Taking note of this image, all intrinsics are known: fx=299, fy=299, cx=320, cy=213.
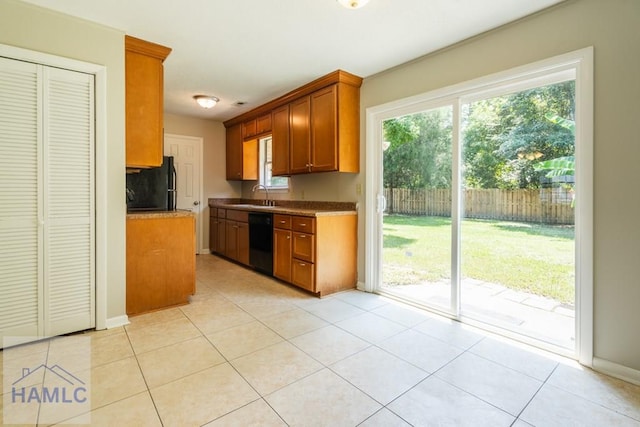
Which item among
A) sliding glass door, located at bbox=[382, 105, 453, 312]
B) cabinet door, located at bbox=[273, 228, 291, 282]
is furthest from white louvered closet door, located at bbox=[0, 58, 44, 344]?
sliding glass door, located at bbox=[382, 105, 453, 312]

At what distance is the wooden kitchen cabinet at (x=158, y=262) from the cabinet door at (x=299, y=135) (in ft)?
5.06

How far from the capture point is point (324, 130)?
11.6ft

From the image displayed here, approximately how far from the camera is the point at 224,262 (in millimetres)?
4930

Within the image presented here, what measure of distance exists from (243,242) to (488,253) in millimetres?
3269

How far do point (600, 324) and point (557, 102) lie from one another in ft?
5.11

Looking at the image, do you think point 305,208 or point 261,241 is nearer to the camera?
point 261,241

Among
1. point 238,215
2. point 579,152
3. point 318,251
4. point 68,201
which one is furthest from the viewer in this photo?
point 238,215

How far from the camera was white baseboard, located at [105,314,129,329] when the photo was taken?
98.3 inches

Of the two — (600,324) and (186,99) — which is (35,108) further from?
(600,324)

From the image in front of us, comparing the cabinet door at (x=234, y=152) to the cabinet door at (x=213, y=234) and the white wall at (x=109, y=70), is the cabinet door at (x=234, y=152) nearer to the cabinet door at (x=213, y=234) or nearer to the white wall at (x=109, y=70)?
the cabinet door at (x=213, y=234)

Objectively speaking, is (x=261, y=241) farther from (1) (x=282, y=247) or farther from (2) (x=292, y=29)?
(2) (x=292, y=29)

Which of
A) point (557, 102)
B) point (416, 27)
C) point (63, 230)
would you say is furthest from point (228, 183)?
point (557, 102)

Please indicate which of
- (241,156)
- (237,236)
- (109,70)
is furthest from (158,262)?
(241,156)

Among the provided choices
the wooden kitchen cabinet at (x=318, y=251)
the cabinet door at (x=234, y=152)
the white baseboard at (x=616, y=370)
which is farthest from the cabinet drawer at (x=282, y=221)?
the white baseboard at (x=616, y=370)
